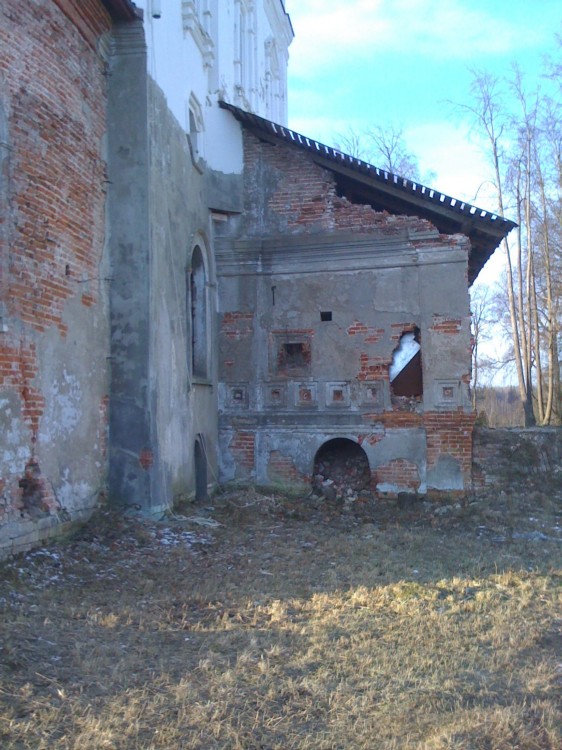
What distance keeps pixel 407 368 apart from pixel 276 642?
801 centimetres

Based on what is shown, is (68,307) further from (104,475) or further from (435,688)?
(435,688)

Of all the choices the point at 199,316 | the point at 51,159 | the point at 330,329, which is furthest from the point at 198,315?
the point at 51,159

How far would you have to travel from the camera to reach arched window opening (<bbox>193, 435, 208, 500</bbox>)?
40.2ft

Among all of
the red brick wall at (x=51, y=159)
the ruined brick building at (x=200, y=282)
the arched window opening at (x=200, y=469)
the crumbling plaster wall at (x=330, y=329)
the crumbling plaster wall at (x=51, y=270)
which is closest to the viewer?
the crumbling plaster wall at (x=51, y=270)

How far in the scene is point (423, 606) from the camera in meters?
6.44

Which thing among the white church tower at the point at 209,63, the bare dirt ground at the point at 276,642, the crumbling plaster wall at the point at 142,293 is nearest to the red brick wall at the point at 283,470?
the crumbling plaster wall at the point at 142,293

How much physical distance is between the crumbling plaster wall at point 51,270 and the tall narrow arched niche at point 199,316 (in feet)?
10.1

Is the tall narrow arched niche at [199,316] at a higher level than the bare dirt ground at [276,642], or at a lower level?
higher

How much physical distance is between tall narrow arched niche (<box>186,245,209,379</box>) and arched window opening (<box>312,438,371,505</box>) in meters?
2.60

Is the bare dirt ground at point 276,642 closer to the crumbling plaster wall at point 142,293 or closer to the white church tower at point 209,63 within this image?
the crumbling plaster wall at point 142,293

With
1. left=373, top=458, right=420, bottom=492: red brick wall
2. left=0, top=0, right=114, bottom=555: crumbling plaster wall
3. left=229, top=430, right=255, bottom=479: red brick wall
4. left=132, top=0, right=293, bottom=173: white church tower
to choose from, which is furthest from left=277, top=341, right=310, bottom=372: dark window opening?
left=0, top=0, right=114, bottom=555: crumbling plaster wall

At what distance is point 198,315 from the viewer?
13.0 meters

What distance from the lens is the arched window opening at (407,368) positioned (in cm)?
1283

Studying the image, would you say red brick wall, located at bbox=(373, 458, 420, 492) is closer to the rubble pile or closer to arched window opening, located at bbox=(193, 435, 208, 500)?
the rubble pile
